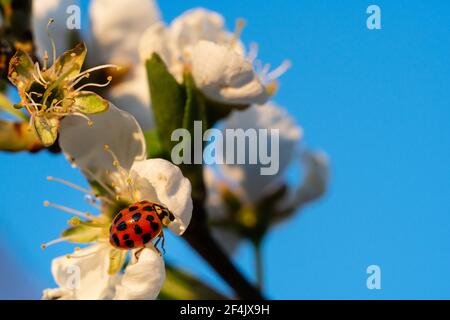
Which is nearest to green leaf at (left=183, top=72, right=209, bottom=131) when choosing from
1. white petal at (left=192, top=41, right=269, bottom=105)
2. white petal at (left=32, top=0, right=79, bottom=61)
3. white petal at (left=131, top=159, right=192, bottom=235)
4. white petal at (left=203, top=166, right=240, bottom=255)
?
white petal at (left=192, top=41, right=269, bottom=105)

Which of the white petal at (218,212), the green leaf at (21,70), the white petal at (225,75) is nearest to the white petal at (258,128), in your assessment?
the white petal at (218,212)

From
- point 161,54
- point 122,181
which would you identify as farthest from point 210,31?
point 122,181

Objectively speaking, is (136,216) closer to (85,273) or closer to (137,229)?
(137,229)

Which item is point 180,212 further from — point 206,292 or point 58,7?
point 58,7

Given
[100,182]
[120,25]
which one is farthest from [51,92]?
[120,25]

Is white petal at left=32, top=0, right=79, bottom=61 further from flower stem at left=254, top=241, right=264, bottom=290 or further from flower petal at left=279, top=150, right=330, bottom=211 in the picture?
flower petal at left=279, top=150, right=330, bottom=211

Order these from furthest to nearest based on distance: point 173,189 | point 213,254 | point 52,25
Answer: point 52,25 < point 213,254 < point 173,189

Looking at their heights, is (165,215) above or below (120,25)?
below
